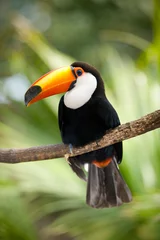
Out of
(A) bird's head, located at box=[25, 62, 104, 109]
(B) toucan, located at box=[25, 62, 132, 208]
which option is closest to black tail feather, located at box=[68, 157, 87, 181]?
(B) toucan, located at box=[25, 62, 132, 208]

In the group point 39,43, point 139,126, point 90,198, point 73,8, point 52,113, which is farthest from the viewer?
point 73,8

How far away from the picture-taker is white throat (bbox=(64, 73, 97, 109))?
717 mm

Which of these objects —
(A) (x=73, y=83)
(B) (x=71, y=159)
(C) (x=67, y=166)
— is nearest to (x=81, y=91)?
(A) (x=73, y=83)

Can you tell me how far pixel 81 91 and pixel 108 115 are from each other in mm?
62

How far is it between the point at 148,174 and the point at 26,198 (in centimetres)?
39

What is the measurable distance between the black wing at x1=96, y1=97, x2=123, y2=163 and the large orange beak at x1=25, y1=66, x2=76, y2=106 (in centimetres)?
8

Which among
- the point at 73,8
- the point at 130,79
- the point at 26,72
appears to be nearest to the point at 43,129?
the point at 26,72

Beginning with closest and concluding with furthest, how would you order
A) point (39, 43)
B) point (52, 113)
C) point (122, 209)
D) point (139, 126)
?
→ point (139, 126)
point (122, 209)
point (52, 113)
point (39, 43)

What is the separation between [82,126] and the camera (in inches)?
31.3

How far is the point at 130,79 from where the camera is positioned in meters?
1.17

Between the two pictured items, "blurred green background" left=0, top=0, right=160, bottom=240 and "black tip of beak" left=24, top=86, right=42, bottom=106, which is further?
"blurred green background" left=0, top=0, right=160, bottom=240

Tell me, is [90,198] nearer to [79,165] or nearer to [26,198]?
[79,165]

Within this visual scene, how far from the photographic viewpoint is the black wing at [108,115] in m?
0.73

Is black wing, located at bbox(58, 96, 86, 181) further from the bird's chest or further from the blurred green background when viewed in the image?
the blurred green background
